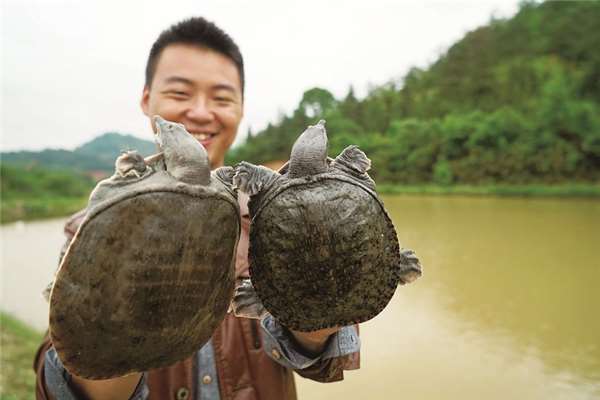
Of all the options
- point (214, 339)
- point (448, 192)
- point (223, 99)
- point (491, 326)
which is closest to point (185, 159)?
point (214, 339)

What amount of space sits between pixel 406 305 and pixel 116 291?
21.8 ft

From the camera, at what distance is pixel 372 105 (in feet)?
116

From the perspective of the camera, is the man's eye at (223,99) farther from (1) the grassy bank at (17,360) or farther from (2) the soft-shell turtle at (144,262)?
(1) the grassy bank at (17,360)

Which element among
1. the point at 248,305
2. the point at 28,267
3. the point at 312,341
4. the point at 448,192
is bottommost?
the point at 28,267

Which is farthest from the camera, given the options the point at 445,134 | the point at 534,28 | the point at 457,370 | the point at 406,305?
the point at 534,28

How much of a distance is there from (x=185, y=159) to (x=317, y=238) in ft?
1.23

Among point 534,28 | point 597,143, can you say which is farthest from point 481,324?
point 534,28

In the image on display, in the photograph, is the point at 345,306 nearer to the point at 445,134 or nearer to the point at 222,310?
the point at 222,310

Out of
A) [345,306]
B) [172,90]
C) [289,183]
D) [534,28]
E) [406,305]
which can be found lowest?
[406,305]

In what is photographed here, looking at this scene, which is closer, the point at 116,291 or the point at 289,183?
the point at 116,291

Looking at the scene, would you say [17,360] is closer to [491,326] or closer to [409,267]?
[409,267]

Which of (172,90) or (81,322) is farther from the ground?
(172,90)

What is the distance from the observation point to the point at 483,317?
6176 millimetres

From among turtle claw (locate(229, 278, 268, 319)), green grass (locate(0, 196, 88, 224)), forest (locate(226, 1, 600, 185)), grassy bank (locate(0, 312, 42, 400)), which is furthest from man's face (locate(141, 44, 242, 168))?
green grass (locate(0, 196, 88, 224))
